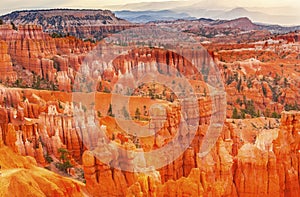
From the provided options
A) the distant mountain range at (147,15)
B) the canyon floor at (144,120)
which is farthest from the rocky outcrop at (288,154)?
the distant mountain range at (147,15)

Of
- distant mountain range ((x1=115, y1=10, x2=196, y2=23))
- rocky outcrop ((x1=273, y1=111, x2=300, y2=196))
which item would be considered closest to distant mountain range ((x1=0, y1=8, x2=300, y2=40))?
distant mountain range ((x1=115, y1=10, x2=196, y2=23))

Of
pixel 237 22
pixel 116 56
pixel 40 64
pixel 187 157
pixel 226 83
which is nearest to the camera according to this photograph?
pixel 187 157

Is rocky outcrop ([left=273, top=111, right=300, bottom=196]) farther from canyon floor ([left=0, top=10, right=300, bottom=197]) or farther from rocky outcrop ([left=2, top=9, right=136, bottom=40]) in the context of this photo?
rocky outcrop ([left=2, top=9, right=136, bottom=40])

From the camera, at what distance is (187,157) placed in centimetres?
1617

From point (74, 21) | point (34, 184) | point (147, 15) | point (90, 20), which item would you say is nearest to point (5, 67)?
point (34, 184)

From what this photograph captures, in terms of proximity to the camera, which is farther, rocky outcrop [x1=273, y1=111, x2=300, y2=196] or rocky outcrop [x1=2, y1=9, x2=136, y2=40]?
rocky outcrop [x1=2, y1=9, x2=136, y2=40]

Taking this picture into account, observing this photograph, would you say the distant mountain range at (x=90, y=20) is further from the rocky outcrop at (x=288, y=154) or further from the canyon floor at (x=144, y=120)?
the rocky outcrop at (x=288, y=154)

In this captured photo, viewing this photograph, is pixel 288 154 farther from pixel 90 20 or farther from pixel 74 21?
pixel 90 20

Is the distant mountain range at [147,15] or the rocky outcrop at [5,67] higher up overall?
the distant mountain range at [147,15]

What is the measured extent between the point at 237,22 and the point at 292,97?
3585 inches

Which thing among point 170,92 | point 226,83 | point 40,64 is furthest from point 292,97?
point 40,64

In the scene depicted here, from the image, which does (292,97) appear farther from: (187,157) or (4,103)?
(187,157)

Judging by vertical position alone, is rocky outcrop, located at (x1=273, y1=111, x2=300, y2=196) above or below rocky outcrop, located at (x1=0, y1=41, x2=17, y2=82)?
below

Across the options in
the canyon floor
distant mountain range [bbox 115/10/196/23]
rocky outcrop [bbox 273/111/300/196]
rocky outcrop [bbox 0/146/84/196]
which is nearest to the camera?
rocky outcrop [bbox 0/146/84/196]
